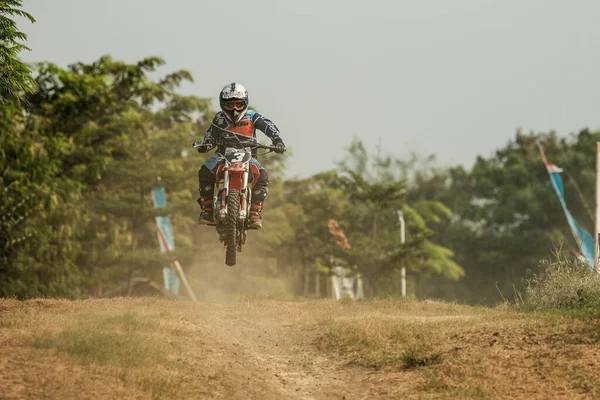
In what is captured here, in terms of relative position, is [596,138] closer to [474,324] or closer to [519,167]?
[519,167]

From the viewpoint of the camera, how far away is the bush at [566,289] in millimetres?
18281

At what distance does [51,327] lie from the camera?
1520cm

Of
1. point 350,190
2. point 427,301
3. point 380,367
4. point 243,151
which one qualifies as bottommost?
point 380,367

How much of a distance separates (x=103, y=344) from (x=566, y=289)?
32.2 feet

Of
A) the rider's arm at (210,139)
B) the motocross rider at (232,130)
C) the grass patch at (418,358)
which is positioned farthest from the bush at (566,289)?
the rider's arm at (210,139)

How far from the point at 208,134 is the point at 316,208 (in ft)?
132

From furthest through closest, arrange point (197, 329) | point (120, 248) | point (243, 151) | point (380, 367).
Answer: point (120, 248) → point (243, 151) → point (197, 329) → point (380, 367)

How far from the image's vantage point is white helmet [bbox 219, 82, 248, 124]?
17828mm

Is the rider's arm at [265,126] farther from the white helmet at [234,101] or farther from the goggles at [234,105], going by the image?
the goggles at [234,105]

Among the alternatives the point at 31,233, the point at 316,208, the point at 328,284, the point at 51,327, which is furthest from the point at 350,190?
the point at 51,327

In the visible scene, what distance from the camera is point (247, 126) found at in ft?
59.7

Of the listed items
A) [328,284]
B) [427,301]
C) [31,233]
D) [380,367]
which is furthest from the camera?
[328,284]

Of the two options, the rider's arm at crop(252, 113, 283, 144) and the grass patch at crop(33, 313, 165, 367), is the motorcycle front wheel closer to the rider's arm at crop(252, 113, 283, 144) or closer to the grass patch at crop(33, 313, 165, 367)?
the rider's arm at crop(252, 113, 283, 144)

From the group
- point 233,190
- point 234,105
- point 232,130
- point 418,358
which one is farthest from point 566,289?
point 234,105
